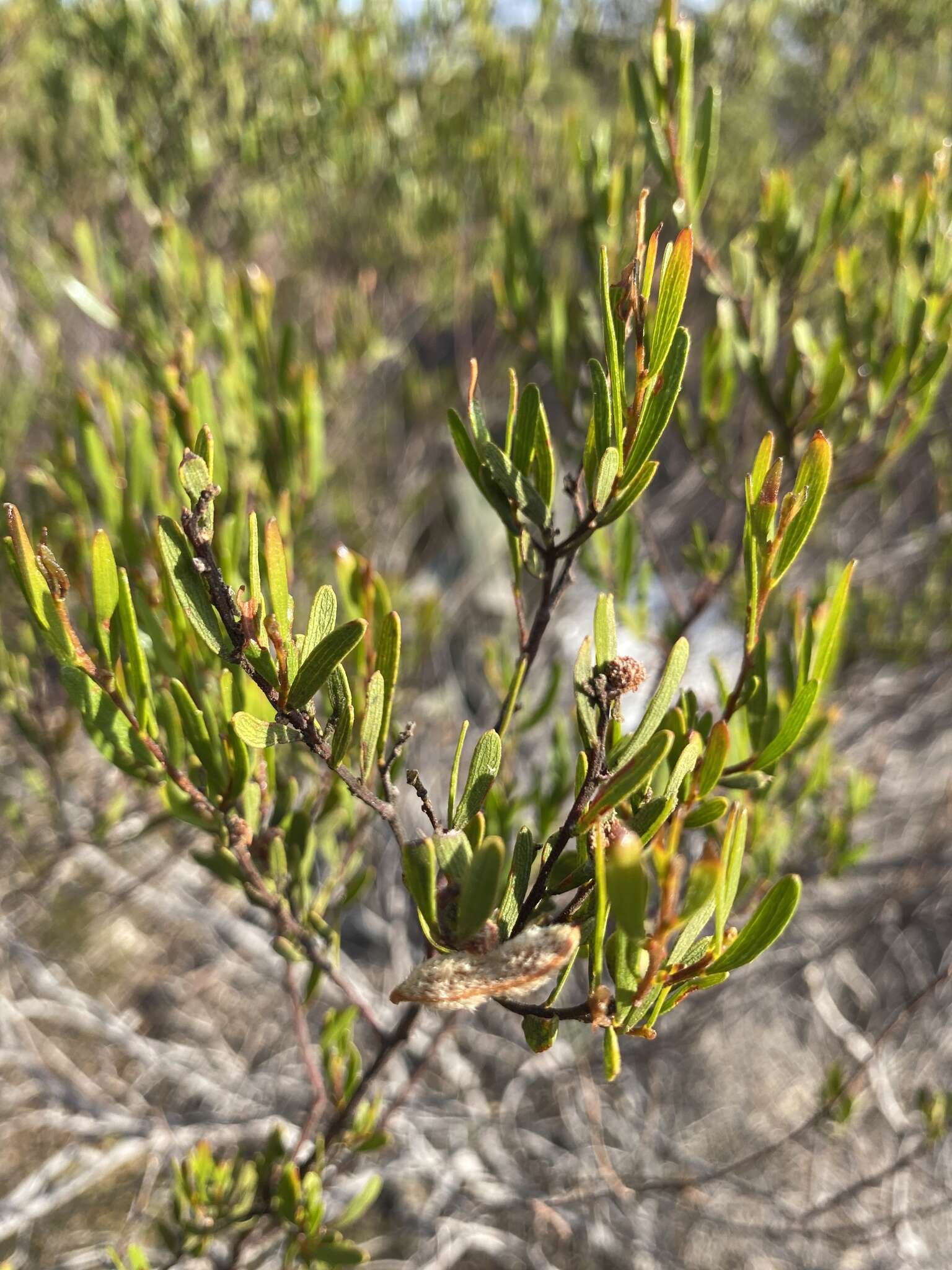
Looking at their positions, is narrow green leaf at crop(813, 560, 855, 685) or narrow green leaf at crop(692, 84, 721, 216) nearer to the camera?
narrow green leaf at crop(813, 560, 855, 685)

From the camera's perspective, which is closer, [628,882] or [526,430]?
[628,882]

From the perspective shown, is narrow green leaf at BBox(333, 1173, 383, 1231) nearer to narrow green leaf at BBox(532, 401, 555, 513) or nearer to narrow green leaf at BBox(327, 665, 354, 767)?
narrow green leaf at BBox(327, 665, 354, 767)

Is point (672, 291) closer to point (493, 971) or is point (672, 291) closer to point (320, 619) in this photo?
point (320, 619)

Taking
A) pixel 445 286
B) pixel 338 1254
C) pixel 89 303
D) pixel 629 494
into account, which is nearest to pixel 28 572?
pixel 629 494

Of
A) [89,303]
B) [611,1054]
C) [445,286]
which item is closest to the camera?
[611,1054]

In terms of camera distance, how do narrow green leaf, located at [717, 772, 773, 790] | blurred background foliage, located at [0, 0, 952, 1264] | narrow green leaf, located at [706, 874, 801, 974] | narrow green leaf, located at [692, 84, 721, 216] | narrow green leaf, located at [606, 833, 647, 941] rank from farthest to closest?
1. blurred background foliage, located at [0, 0, 952, 1264]
2. narrow green leaf, located at [692, 84, 721, 216]
3. narrow green leaf, located at [717, 772, 773, 790]
4. narrow green leaf, located at [706, 874, 801, 974]
5. narrow green leaf, located at [606, 833, 647, 941]

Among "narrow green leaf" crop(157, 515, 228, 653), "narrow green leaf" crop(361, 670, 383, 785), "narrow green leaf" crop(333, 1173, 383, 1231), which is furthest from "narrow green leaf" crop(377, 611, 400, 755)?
"narrow green leaf" crop(333, 1173, 383, 1231)

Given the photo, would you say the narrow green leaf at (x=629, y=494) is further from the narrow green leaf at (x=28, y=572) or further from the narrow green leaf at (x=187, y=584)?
the narrow green leaf at (x=28, y=572)
